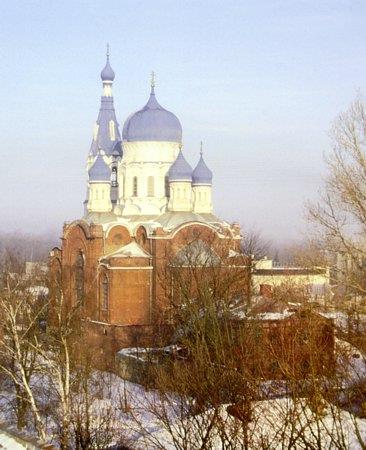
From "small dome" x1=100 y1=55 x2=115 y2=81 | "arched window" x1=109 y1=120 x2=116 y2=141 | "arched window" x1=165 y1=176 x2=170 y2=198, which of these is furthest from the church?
"small dome" x1=100 y1=55 x2=115 y2=81

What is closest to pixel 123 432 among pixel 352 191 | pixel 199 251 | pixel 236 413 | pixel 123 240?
pixel 236 413

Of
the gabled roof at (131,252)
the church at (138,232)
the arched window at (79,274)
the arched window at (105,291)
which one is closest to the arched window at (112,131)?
the church at (138,232)

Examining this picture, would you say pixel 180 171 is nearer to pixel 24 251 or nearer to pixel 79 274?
pixel 79 274

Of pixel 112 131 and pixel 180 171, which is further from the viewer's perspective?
pixel 112 131

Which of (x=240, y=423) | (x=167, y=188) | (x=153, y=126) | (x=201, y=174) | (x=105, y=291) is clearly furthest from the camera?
(x=153, y=126)

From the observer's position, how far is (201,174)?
117ft

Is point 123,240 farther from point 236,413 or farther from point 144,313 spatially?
point 236,413

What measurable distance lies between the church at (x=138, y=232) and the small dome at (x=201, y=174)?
0.14 ft

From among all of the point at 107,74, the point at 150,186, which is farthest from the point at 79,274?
the point at 107,74

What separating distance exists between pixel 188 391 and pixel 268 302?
13.9 m

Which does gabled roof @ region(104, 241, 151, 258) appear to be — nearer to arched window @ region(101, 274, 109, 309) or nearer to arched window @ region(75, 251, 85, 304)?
arched window @ region(101, 274, 109, 309)

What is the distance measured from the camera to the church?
31.2 metres

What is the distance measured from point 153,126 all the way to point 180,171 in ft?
10.5

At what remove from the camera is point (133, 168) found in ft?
120
